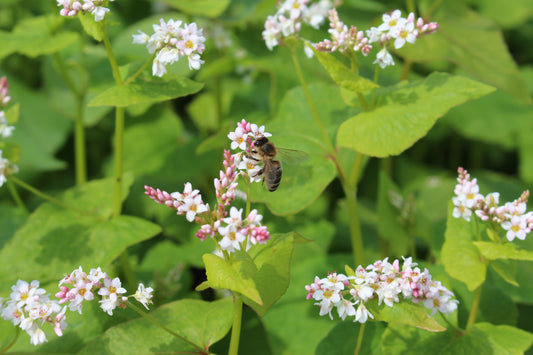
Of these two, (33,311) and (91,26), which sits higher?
(91,26)

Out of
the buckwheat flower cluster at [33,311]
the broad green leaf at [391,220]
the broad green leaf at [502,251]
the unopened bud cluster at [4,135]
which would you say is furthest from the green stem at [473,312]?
the unopened bud cluster at [4,135]

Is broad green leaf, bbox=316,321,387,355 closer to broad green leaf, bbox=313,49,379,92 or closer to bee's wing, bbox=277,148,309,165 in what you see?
bee's wing, bbox=277,148,309,165

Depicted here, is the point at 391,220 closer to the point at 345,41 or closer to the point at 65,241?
the point at 345,41

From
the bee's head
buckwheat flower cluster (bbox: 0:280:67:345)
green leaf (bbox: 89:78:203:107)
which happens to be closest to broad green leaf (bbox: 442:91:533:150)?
the bee's head

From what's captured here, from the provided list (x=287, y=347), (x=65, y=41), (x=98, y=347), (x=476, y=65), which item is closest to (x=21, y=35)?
(x=65, y=41)

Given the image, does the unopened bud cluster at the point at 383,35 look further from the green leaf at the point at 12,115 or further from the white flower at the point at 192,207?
the green leaf at the point at 12,115

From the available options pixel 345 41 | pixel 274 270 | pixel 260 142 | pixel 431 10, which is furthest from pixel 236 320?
pixel 431 10
